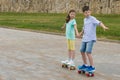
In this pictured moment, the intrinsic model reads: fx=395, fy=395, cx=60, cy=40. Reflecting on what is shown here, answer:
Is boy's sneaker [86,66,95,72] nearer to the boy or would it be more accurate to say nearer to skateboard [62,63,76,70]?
the boy

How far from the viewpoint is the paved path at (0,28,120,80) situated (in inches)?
384

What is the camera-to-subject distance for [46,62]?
12070 millimetres

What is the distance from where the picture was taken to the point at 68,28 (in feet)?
36.2

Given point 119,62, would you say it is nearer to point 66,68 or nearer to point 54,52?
point 66,68

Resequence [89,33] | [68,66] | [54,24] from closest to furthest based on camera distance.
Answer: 1. [89,33]
2. [68,66]
3. [54,24]

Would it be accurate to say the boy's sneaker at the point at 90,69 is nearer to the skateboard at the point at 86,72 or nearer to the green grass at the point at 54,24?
the skateboard at the point at 86,72

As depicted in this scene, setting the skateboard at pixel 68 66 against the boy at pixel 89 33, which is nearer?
the boy at pixel 89 33

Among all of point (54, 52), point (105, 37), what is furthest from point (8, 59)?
point (105, 37)

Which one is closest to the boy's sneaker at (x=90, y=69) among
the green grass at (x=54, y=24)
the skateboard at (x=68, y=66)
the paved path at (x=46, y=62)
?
the paved path at (x=46, y=62)

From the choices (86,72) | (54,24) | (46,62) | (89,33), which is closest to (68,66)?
(86,72)

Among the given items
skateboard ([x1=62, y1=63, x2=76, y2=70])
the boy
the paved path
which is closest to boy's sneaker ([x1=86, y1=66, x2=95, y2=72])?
the boy

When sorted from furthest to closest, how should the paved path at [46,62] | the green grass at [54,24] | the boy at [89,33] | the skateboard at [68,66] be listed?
the green grass at [54,24]
the skateboard at [68,66]
the boy at [89,33]
the paved path at [46,62]

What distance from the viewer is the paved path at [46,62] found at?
9.74 metres

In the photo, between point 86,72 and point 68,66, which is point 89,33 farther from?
point 68,66
